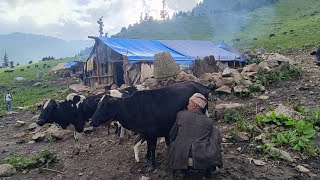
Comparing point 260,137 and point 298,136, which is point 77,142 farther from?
point 298,136

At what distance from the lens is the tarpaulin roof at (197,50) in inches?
797

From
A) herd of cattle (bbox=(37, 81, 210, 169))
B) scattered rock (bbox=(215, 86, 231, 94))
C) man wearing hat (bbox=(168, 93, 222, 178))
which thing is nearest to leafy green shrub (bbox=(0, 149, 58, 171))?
herd of cattle (bbox=(37, 81, 210, 169))

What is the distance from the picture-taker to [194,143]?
487cm

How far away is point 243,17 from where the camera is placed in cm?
7100

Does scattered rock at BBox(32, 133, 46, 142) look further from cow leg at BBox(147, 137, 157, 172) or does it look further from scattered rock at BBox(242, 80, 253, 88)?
scattered rock at BBox(242, 80, 253, 88)

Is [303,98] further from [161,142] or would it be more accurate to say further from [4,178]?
[4,178]

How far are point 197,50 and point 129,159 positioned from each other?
54.5 ft

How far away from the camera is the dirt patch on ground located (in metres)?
5.66

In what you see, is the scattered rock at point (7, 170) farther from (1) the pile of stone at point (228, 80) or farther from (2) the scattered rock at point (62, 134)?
(1) the pile of stone at point (228, 80)

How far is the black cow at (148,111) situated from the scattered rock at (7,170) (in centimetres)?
Result: 197

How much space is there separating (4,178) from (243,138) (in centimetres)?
502

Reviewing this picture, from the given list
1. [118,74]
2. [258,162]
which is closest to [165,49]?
[118,74]

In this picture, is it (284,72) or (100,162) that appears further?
(284,72)

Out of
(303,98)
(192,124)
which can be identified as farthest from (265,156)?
(303,98)
